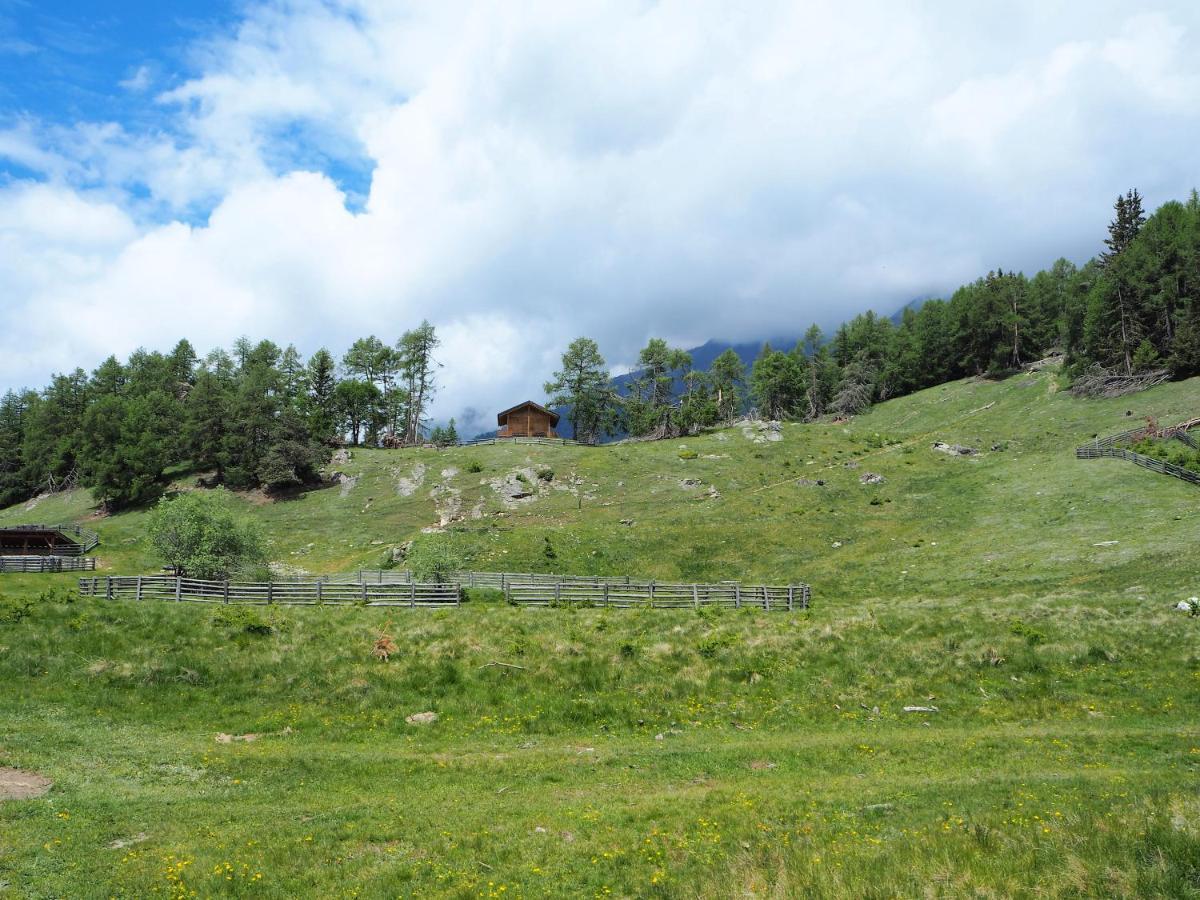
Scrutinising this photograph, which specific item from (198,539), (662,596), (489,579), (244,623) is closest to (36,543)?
(198,539)

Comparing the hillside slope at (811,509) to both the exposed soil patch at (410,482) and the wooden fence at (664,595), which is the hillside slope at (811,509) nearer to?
the exposed soil patch at (410,482)

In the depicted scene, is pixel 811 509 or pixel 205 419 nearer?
pixel 811 509

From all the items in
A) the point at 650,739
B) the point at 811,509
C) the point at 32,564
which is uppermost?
the point at 811,509

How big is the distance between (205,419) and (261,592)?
7162 centimetres

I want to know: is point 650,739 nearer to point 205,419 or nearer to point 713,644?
point 713,644

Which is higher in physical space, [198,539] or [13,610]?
[198,539]

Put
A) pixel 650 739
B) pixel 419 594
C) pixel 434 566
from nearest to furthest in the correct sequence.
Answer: pixel 650 739 < pixel 419 594 < pixel 434 566

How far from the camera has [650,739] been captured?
22453 millimetres

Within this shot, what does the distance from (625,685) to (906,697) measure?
1039cm

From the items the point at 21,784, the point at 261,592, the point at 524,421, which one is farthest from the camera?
the point at 524,421

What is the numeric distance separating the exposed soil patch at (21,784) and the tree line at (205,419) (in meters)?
75.2

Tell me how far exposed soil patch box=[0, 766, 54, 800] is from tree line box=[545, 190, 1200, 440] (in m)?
105

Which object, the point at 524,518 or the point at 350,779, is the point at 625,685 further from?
the point at 524,518

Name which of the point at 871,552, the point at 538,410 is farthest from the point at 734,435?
the point at 871,552
